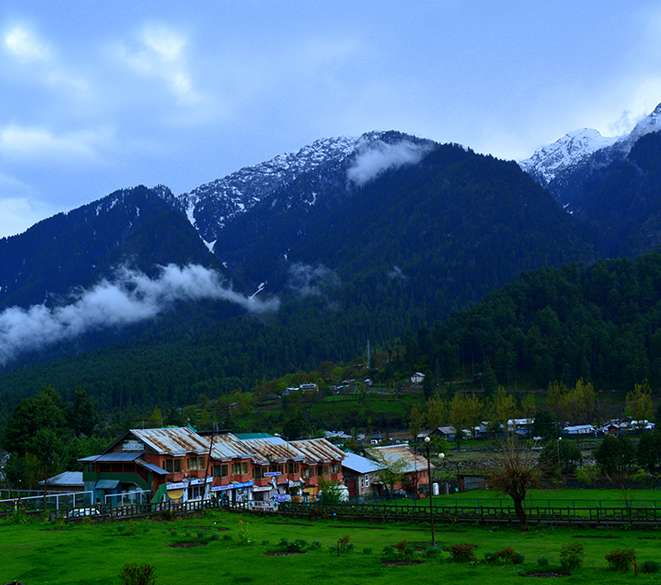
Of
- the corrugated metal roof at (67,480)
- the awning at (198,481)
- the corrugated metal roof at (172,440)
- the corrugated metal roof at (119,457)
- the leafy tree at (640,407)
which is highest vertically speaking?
the leafy tree at (640,407)

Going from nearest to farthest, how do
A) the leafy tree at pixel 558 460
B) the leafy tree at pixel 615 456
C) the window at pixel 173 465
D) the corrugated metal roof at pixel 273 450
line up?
the window at pixel 173 465 → the leafy tree at pixel 615 456 → the corrugated metal roof at pixel 273 450 → the leafy tree at pixel 558 460

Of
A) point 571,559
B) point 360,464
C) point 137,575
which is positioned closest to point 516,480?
point 571,559

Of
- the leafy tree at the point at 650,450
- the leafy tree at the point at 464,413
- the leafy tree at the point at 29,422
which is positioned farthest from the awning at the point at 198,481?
the leafy tree at the point at 464,413

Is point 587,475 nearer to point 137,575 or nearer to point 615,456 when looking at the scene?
point 615,456

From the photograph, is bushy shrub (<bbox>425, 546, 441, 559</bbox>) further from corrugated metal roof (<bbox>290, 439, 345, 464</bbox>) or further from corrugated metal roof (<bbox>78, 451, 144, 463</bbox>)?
corrugated metal roof (<bbox>290, 439, 345, 464</bbox>)

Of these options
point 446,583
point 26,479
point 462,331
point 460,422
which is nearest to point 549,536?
point 446,583

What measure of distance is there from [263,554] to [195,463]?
37024mm

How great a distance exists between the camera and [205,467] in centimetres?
7062

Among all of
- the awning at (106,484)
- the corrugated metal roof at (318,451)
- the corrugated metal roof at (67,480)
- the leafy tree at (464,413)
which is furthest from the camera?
the leafy tree at (464,413)

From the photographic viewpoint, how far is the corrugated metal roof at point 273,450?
78000 millimetres

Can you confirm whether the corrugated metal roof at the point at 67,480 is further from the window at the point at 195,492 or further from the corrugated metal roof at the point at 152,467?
the window at the point at 195,492

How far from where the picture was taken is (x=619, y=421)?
Result: 13150cm

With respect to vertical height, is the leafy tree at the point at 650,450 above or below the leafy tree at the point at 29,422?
below

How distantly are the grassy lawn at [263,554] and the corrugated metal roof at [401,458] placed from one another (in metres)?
33.0
